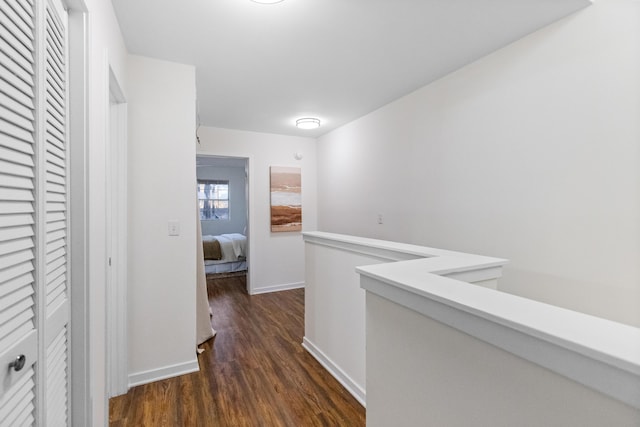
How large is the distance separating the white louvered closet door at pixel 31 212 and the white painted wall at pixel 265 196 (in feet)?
10.5

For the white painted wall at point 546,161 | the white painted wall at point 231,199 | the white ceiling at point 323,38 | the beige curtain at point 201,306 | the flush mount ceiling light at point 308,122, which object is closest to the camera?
the white painted wall at point 546,161

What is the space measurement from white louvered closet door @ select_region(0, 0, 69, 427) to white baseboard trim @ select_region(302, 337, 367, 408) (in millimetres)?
1551

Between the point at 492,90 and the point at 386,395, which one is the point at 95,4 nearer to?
the point at 386,395

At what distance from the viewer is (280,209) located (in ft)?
15.0

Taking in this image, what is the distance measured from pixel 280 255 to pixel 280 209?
2.32 ft

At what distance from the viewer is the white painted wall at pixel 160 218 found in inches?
85.2

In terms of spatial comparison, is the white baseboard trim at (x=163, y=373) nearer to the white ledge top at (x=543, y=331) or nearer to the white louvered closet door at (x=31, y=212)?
the white louvered closet door at (x=31, y=212)

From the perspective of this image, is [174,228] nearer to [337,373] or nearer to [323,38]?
[337,373]

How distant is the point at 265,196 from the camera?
4.49 metres

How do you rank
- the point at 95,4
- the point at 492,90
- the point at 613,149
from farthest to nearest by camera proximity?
the point at 492,90 < the point at 613,149 < the point at 95,4

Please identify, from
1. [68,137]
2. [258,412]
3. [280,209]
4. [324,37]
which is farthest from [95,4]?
[280,209]

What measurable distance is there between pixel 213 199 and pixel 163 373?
5924mm

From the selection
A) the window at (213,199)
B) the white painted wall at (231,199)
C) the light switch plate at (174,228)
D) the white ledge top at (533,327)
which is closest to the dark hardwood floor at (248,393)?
the light switch plate at (174,228)

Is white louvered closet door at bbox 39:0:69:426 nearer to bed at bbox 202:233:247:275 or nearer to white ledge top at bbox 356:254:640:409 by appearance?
white ledge top at bbox 356:254:640:409
